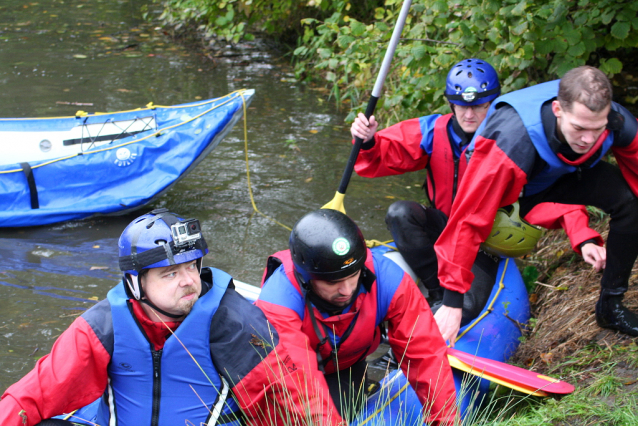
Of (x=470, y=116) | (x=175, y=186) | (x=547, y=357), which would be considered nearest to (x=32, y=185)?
(x=175, y=186)

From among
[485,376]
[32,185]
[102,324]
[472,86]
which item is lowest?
[32,185]

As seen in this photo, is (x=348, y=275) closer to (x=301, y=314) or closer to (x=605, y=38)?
(x=301, y=314)

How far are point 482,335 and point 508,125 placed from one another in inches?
47.6

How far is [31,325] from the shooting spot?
13.8ft

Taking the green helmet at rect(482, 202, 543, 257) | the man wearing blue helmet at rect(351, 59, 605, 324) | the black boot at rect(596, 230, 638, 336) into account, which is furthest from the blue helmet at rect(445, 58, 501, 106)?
the black boot at rect(596, 230, 638, 336)

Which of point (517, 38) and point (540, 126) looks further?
point (517, 38)

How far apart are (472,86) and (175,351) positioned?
2567 mm

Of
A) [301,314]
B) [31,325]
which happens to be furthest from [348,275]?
[31,325]

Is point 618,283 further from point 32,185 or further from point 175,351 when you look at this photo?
point 32,185

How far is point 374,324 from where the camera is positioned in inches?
109

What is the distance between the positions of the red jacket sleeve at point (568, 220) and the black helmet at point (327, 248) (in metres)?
1.50

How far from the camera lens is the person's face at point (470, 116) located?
395 cm

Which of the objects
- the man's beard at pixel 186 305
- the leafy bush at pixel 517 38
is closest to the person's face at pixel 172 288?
A: the man's beard at pixel 186 305

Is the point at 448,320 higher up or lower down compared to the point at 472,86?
lower down
